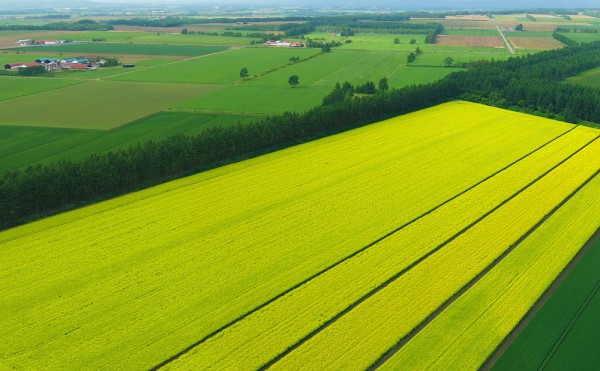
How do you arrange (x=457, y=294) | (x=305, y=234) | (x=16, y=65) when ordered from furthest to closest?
(x=16, y=65) < (x=305, y=234) < (x=457, y=294)

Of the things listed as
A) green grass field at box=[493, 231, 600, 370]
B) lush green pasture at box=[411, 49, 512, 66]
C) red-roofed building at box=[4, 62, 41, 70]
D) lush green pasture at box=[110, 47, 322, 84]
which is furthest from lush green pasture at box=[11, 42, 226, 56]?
green grass field at box=[493, 231, 600, 370]

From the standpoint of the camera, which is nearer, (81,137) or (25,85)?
(81,137)

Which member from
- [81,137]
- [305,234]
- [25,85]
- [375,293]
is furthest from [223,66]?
[375,293]

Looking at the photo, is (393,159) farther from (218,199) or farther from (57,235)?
(57,235)

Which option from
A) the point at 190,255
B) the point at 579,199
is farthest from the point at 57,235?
the point at 579,199

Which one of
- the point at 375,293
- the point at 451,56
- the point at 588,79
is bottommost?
the point at 588,79

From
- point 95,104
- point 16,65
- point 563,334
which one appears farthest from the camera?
point 16,65

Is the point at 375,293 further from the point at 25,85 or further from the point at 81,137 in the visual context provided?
the point at 25,85
